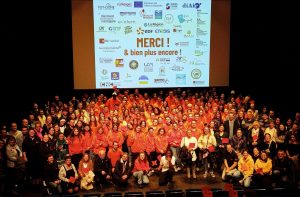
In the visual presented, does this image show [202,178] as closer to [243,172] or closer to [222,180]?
[222,180]

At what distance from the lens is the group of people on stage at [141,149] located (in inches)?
380

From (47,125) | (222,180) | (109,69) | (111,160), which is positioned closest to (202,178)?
(222,180)

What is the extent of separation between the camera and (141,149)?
35.8 ft

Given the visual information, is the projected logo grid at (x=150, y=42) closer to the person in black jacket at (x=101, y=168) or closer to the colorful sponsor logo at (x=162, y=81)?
the colorful sponsor logo at (x=162, y=81)

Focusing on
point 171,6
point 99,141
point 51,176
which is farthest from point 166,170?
point 171,6

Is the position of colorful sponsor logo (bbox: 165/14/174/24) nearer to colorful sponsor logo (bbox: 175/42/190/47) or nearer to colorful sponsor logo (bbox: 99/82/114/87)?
colorful sponsor logo (bbox: 175/42/190/47)

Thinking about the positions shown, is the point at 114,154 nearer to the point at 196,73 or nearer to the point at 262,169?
the point at 262,169

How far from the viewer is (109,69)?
1588 cm

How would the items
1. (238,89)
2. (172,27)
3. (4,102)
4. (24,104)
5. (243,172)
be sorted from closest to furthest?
(243,172) → (4,102) → (24,104) → (172,27) → (238,89)

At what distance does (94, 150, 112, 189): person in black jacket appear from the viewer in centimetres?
998

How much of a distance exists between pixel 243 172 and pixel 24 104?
29.1ft

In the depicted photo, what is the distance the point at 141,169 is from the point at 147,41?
6893 millimetres

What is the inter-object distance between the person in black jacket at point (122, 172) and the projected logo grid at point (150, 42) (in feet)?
20.8

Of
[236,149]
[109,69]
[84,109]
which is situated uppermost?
[109,69]
